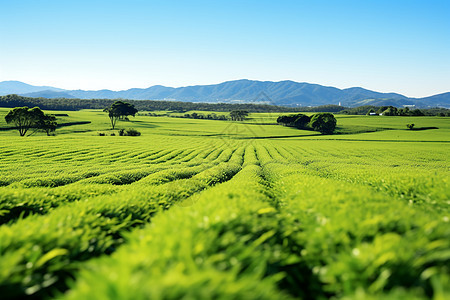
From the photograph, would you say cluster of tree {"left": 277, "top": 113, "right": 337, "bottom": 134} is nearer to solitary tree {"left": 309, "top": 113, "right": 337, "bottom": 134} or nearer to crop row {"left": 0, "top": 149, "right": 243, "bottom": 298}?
solitary tree {"left": 309, "top": 113, "right": 337, "bottom": 134}

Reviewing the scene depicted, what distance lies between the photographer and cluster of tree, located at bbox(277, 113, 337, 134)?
112 meters

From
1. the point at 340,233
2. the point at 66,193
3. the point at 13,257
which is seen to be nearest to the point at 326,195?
the point at 340,233

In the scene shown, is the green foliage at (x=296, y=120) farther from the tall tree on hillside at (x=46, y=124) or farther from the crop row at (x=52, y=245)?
the crop row at (x=52, y=245)

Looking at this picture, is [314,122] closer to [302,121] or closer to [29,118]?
[302,121]

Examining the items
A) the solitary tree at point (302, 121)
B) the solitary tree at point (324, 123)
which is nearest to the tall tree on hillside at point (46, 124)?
the solitary tree at point (324, 123)

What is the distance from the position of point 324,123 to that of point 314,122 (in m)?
5.68

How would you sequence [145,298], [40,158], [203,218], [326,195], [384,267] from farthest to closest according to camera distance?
1. [40,158]
2. [326,195]
3. [203,218]
4. [384,267]
5. [145,298]

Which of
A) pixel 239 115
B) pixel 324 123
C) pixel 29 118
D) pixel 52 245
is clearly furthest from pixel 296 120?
pixel 52 245

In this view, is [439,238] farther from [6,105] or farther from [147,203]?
[6,105]

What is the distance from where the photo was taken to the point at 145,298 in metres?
2.10

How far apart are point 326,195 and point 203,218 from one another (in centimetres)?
350

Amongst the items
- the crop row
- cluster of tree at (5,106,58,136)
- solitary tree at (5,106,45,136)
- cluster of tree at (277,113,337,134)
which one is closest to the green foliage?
cluster of tree at (277,113,337,134)

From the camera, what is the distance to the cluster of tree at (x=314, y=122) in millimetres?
112000

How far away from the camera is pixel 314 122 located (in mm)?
117250
